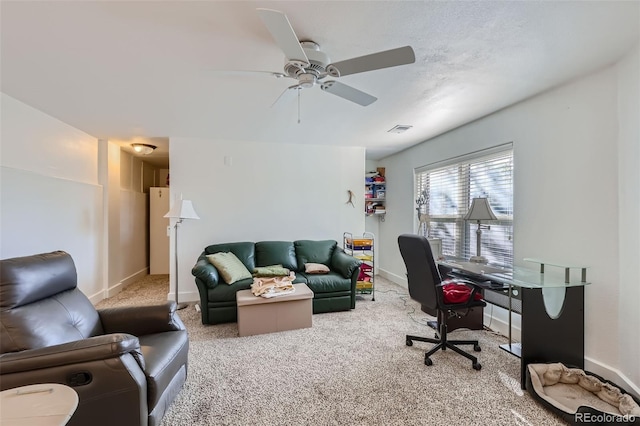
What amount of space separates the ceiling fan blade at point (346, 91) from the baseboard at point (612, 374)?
2631mm

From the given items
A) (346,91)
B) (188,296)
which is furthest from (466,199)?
(188,296)

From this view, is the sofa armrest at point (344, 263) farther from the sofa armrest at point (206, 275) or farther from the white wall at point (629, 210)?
the white wall at point (629, 210)

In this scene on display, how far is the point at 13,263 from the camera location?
61.0 inches

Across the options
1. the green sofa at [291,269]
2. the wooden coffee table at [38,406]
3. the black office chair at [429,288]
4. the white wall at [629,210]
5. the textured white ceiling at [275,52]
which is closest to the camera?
the wooden coffee table at [38,406]

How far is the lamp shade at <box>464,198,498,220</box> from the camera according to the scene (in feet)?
9.16

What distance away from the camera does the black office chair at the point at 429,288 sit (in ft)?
7.36

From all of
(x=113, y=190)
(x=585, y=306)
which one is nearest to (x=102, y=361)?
(x=585, y=306)

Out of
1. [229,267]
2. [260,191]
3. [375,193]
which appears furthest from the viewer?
[375,193]

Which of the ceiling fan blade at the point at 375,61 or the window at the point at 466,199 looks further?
the window at the point at 466,199

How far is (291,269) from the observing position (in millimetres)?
3918

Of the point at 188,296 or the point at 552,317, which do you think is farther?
the point at 188,296

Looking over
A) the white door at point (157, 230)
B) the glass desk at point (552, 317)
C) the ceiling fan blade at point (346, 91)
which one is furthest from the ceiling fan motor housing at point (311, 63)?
the white door at point (157, 230)

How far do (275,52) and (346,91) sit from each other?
56 centimetres

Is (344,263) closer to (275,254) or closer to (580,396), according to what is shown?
(275,254)
